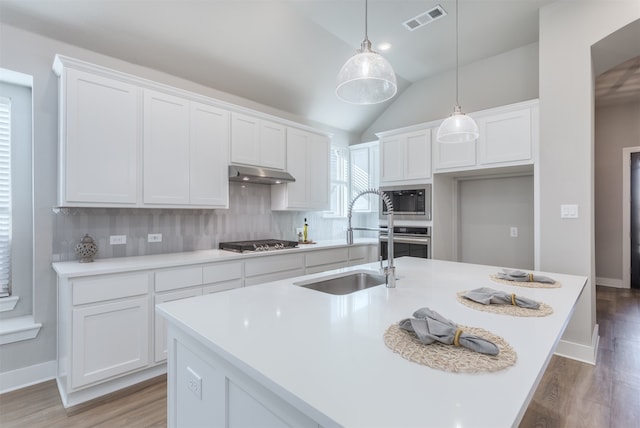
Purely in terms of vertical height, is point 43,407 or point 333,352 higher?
point 333,352

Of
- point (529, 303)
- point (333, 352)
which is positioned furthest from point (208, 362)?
point (529, 303)

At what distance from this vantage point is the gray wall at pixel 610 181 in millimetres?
5078

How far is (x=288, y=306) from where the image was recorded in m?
1.34

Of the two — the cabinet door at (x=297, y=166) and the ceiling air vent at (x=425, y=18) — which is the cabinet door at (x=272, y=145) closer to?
the cabinet door at (x=297, y=166)

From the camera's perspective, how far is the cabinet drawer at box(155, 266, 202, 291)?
2.46 metres

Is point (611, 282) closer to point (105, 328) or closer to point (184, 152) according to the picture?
point (184, 152)

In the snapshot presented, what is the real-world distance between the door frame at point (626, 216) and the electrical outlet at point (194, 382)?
6.65m

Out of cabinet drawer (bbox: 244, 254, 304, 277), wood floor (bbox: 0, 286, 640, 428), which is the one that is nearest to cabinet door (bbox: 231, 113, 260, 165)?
cabinet drawer (bbox: 244, 254, 304, 277)

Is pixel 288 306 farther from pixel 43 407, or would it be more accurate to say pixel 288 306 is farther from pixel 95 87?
pixel 95 87

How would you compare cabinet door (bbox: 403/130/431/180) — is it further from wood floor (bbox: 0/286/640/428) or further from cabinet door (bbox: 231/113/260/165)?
wood floor (bbox: 0/286/640/428)

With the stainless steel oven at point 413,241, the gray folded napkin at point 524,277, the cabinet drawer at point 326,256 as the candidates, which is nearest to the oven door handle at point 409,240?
the stainless steel oven at point 413,241

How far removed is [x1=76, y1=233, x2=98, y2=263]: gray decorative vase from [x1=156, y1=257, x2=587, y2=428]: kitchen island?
4.94 feet

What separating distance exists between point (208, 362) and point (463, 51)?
4.21 meters

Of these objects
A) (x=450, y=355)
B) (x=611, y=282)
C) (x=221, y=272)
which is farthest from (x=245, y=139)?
(x=611, y=282)
